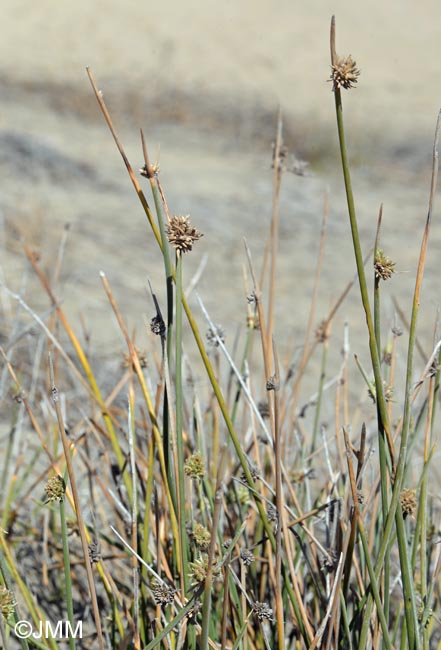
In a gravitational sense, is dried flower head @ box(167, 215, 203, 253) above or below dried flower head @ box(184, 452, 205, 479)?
above

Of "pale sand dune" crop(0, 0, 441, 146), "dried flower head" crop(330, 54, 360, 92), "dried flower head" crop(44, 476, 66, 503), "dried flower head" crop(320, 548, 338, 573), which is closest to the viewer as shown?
"dried flower head" crop(330, 54, 360, 92)

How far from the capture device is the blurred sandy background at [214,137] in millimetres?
2961

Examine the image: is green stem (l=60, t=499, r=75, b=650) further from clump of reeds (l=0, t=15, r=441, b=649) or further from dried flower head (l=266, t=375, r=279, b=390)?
dried flower head (l=266, t=375, r=279, b=390)

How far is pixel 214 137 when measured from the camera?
533cm

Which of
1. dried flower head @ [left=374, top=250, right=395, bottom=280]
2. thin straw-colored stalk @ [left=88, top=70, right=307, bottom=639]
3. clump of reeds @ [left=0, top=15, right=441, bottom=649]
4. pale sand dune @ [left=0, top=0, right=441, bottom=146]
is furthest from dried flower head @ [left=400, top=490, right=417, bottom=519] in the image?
pale sand dune @ [left=0, top=0, right=441, bottom=146]

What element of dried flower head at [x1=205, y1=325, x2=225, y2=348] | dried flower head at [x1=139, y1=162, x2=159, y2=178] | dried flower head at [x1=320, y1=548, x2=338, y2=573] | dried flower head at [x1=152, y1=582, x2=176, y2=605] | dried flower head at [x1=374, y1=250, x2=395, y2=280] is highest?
dried flower head at [x1=139, y1=162, x2=159, y2=178]

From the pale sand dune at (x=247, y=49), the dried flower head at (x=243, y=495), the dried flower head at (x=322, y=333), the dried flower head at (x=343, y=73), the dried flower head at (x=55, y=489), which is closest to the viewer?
the dried flower head at (x=343, y=73)

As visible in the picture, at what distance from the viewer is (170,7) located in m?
7.82

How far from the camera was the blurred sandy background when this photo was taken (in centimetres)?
296

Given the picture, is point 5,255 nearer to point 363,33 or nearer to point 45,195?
point 45,195

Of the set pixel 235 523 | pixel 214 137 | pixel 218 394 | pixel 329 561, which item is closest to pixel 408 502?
pixel 329 561

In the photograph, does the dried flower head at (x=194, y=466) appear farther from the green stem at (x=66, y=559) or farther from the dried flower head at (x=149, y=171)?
the dried flower head at (x=149, y=171)

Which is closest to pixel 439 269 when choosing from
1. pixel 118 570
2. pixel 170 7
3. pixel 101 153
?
pixel 101 153

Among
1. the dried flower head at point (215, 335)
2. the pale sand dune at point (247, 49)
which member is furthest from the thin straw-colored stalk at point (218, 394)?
the pale sand dune at point (247, 49)
